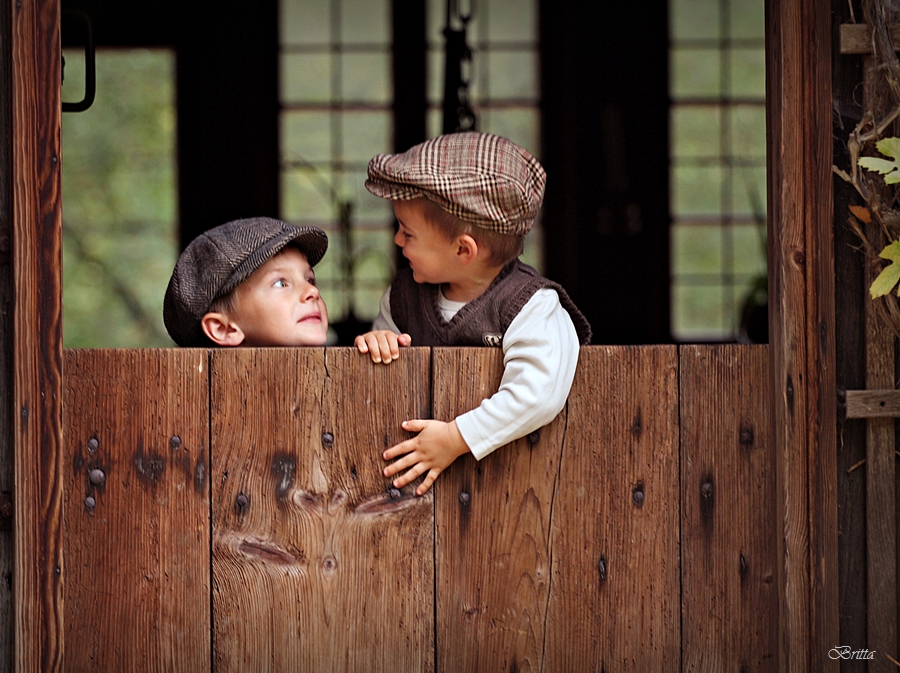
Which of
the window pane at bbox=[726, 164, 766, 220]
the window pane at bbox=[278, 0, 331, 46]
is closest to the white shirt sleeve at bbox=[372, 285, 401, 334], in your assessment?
the window pane at bbox=[278, 0, 331, 46]

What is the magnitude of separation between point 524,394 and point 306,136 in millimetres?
4089

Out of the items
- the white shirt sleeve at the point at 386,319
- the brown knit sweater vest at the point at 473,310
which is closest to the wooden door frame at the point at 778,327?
the brown knit sweater vest at the point at 473,310

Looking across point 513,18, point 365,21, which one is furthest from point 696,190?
point 365,21

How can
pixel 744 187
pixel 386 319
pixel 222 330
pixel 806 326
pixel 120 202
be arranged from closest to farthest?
pixel 806 326
pixel 222 330
pixel 386 319
pixel 744 187
pixel 120 202

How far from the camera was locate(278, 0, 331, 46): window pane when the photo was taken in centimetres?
550

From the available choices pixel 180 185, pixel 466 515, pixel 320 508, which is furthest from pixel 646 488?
pixel 180 185

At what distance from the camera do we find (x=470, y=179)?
75.4 inches

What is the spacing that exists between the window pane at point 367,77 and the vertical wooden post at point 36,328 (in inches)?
152

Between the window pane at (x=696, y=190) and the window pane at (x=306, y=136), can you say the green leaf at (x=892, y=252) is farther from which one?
the window pane at (x=306, y=136)

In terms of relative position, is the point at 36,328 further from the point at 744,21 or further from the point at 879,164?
the point at 744,21

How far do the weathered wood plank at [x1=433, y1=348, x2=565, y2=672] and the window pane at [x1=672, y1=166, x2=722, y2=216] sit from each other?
3.93 metres

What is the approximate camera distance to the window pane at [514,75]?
549cm

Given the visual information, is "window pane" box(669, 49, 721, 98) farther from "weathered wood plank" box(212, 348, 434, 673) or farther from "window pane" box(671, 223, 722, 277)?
"weathered wood plank" box(212, 348, 434, 673)

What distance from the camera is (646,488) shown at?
186cm
